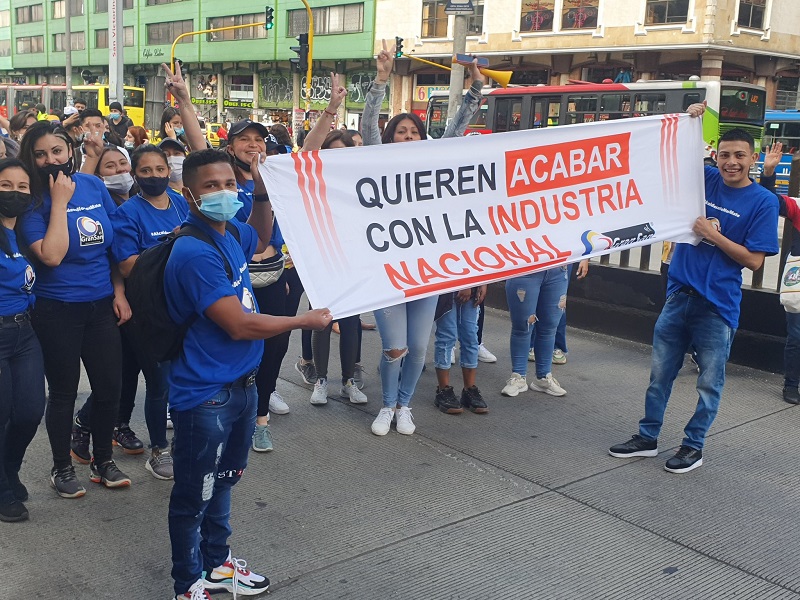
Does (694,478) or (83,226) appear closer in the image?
(83,226)

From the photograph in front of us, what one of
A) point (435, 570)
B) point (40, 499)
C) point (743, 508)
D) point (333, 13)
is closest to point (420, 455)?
point (435, 570)

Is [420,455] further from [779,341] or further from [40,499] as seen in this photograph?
[779,341]

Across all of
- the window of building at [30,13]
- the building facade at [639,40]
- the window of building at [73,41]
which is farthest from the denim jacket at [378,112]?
the window of building at [30,13]

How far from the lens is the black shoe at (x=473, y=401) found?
5.63m

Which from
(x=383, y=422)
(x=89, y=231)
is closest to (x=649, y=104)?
(x=383, y=422)

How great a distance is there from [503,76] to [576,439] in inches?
94.7

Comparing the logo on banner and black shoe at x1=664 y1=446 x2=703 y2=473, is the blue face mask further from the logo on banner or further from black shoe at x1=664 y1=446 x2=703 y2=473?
black shoe at x1=664 y1=446 x2=703 y2=473

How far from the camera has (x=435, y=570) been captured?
352cm

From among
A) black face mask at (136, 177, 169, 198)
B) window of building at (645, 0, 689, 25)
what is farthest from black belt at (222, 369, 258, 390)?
window of building at (645, 0, 689, 25)

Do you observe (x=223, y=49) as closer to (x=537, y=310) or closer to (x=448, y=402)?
(x=537, y=310)

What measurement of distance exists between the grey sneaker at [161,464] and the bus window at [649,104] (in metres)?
19.0

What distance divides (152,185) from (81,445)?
158 centimetres

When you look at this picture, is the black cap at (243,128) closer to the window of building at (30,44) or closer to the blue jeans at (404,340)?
the blue jeans at (404,340)

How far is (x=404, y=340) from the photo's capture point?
5.17 metres
